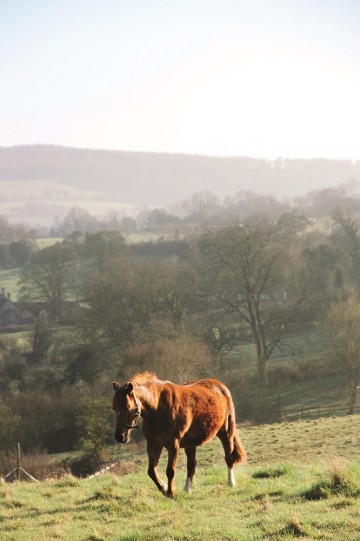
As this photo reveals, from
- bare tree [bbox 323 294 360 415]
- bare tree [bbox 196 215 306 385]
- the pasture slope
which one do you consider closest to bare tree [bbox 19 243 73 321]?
bare tree [bbox 196 215 306 385]

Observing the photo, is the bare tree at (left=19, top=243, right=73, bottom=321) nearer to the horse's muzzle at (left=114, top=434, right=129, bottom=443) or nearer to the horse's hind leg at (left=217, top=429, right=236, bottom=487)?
the horse's hind leg at (left=217, top=429, right=236, bottom=487)

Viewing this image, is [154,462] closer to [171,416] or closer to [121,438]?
[171,416]

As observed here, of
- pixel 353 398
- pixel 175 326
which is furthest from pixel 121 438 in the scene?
pixel 175 326

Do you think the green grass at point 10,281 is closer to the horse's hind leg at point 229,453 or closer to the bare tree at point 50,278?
the bare tree at point 50,278

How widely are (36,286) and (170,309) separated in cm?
3419

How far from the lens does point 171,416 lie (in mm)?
11172

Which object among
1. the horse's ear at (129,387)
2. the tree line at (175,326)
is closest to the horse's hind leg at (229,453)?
the horse's ear at (129,387)

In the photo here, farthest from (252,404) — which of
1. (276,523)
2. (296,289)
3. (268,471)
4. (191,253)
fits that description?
(191,253)

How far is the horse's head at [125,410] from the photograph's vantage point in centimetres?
1020

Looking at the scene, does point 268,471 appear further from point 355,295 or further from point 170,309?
point 355,295

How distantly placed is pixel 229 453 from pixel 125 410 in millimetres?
3219

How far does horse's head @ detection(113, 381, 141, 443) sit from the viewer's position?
10.2 metres

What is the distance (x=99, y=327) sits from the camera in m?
56.2

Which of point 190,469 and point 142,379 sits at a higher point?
point 142,379
